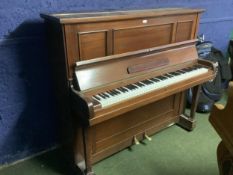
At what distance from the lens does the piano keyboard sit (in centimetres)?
146

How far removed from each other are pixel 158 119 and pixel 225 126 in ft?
3.71

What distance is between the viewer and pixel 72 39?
1396mm

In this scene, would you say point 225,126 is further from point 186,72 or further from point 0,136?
point 0,136

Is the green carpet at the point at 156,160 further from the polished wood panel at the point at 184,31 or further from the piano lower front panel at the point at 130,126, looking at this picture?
the polished wood panel at the point at 184,31

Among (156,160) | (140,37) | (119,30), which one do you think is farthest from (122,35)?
(156,160)

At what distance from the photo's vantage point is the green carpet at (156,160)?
1844 millimetres

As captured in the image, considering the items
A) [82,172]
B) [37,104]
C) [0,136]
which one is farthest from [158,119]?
[0,136]

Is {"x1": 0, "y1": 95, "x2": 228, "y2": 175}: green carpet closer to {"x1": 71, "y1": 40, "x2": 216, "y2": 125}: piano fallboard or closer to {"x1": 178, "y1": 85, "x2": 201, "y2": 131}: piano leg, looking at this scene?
{"x1": 178, "y1": 85, "x2": 201, "y2": 131}: piano leg

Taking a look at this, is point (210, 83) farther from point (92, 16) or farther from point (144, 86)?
point (92, 16)

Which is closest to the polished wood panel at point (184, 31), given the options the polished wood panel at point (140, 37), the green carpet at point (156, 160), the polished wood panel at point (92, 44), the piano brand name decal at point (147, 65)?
the polished wood panel at point (140, 37)

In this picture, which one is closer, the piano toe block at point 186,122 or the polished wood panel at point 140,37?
the polished wood panel at point 140,37

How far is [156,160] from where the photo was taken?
1.96m

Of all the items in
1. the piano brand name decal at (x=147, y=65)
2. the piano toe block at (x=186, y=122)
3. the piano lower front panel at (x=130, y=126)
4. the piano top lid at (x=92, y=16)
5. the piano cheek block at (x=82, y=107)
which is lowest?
the piano toe block at (x=186, y=122)

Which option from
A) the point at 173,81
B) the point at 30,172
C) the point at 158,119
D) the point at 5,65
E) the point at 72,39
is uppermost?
the point at 72,39
